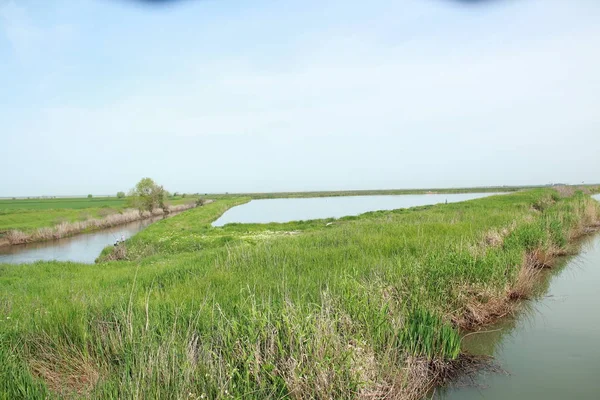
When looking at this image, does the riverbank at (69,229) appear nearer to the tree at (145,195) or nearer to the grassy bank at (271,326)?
the tree at (145,195)

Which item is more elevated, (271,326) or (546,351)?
(271,326)

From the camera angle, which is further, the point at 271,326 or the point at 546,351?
the point at 546,351

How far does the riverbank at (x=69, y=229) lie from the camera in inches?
1025

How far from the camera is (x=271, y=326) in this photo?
3906 mm

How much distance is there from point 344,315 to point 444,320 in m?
2.30

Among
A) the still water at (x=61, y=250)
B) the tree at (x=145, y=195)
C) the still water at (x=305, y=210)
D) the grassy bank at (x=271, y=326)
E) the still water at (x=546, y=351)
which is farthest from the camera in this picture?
the tree at (x=145, y=195)

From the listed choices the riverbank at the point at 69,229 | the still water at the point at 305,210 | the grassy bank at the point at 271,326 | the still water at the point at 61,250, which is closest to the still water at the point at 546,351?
the grassy bank at the point at 271,326

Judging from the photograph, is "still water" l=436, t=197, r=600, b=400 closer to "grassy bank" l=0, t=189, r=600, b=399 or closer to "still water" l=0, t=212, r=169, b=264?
"grassy bank" l=0, t=189, r=600, b=399

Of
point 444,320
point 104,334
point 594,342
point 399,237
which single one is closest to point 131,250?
point 399,237

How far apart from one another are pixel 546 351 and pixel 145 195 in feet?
139

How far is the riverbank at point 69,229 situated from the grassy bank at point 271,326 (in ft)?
67.9

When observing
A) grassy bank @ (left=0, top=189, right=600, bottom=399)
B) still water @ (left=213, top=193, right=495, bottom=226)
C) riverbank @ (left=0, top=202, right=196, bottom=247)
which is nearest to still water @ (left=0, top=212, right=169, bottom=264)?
riverbank @ (left=0, top=202, right=196, bottom=247)

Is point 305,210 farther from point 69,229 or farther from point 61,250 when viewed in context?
point 61,250

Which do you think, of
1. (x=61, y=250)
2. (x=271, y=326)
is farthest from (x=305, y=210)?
(x=271, y=326)
